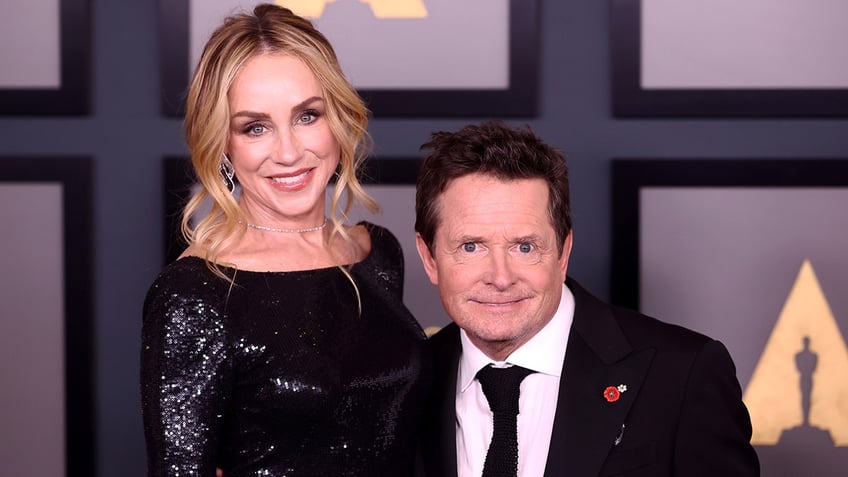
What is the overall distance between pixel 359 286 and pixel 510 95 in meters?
0.96

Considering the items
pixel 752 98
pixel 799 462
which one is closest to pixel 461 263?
pixel 752 98

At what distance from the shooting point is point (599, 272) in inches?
116

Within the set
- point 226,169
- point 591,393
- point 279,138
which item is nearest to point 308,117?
point 279,138

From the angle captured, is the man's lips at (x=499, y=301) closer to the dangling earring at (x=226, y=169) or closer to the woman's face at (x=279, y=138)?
the woman's face at (x=279, y=138)

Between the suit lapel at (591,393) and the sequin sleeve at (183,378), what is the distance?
64 centimetres

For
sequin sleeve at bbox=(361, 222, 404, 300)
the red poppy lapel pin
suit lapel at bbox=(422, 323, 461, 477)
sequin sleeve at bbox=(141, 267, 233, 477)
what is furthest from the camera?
sequin sleeve at bbox=(361, 222, 404, 300)

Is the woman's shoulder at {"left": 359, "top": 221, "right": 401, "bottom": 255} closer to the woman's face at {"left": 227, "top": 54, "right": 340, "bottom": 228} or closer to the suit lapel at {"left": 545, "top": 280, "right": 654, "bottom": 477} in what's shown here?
the woman's face at {"left": 227, "top": 54, "right": 340, "bottom": 228}

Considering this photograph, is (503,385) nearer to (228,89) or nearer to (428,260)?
(428,260)

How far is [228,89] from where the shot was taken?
204 centimetres

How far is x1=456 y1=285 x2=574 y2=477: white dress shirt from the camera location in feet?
6.66

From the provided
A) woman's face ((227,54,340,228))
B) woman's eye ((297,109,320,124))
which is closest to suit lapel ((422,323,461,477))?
woman's face ((227,54,340,228))

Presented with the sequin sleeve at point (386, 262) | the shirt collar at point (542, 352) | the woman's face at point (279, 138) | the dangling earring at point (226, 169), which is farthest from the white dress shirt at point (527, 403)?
the dangling earring at point (226, 169)

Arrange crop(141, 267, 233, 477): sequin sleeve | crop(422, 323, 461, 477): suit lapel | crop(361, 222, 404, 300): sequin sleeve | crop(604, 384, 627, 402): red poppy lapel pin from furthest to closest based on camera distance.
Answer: crop(361, 222, 404, 300): sequin sleeve, crop(422, 323, 461, 477): suit lapel, crop(604, 384, 627, 402): red poppy lapel pin, crop(141, 267, 233, 477): sequin sleeve

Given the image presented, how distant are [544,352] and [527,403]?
0.36 ft
